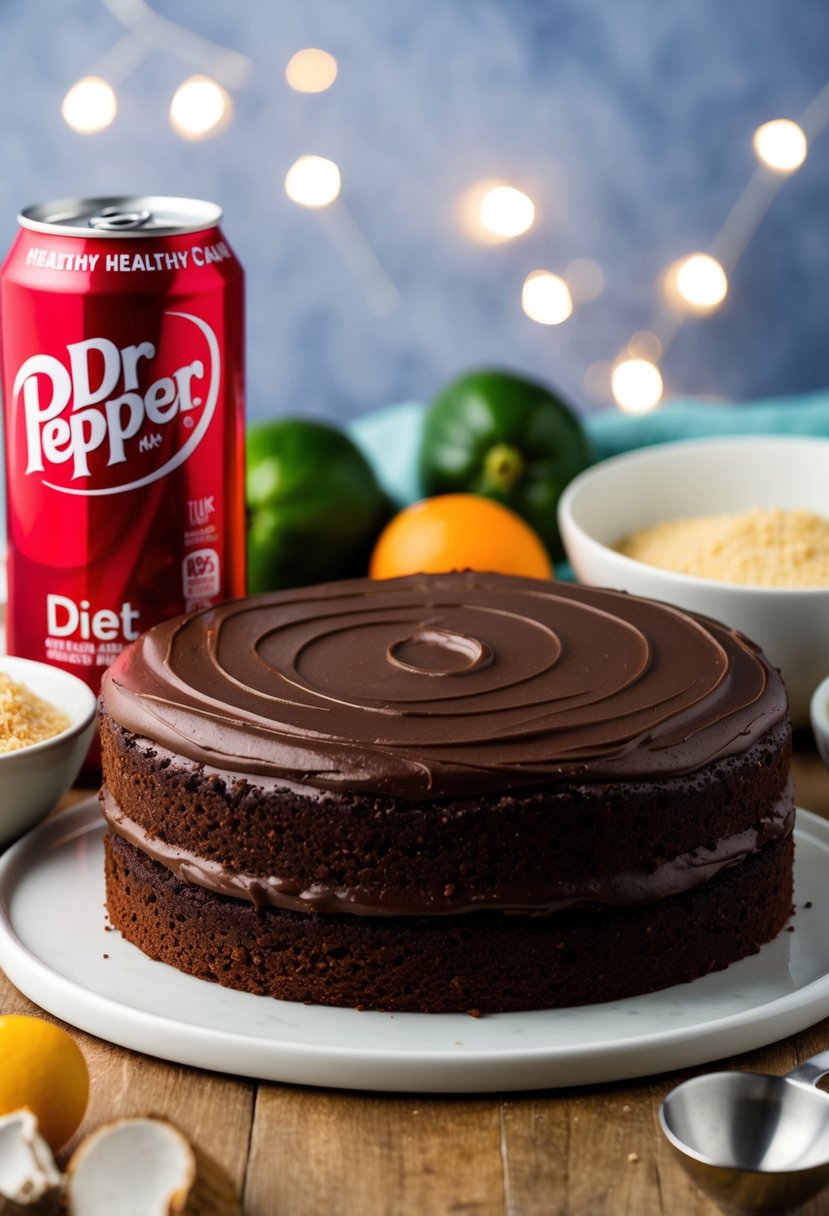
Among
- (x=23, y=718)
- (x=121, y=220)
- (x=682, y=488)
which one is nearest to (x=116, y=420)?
(x=121, y=220)

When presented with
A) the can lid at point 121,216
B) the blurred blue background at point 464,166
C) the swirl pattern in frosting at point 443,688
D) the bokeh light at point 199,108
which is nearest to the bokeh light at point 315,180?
the blurred blue background at point 464,166

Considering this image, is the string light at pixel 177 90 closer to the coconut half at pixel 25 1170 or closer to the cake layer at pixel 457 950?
the cake layer at pixel 457 950

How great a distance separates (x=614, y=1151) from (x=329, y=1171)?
0.68 feet

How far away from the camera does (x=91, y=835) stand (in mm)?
1558

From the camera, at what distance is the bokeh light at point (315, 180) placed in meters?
2.77

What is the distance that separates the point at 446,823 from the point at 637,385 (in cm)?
182

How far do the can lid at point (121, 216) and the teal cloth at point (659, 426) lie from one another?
0.86 m

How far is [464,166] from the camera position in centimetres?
278

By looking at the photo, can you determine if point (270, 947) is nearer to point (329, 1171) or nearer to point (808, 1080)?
point (329, 1171)

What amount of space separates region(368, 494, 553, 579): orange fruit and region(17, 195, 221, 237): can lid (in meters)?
0.54

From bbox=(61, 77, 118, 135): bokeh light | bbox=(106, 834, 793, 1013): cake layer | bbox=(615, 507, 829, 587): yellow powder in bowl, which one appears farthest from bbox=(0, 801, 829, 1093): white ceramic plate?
bbox=(61, 77, 118, 135): bokeh light

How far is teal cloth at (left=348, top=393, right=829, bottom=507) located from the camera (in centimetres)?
255

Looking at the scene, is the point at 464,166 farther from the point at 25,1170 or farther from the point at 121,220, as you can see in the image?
the point at 25,1170

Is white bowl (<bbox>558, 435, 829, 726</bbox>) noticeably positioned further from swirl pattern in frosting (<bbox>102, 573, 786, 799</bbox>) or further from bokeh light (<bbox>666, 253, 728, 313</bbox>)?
bokeh light (<bbox>666, 253, 728, 313</bbox>)
